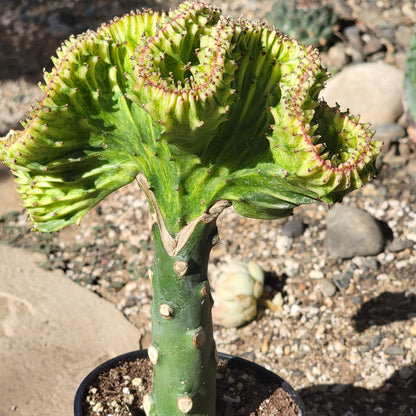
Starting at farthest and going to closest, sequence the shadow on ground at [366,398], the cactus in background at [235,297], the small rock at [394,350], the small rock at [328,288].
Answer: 1. the small rock at [328,288]
2. the cactus in background at [235,297]
3. the small rock at [394,350]
4. the shadow on ground at [366,398]

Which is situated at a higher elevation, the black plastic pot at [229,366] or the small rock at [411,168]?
the black plastic pot at [229,366]

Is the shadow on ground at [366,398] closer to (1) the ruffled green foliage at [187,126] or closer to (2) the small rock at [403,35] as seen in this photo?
(1) the ruffled green foliage at [187,126]

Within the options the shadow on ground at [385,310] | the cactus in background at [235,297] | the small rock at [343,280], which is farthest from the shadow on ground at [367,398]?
the small rock at [343,280]

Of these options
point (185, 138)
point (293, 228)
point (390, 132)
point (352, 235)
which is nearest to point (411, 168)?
point (390, 132)

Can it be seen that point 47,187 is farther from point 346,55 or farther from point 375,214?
point 346,55

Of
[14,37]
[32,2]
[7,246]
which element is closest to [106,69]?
[7,246]

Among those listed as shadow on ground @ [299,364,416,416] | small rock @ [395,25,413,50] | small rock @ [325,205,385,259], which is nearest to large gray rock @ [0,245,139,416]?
shadow on ground @ [299,364,416,416]

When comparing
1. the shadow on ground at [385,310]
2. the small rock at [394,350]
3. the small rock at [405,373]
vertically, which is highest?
the shadow on ground at [385,310]

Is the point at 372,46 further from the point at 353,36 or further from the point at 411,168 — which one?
the point at 411,168
